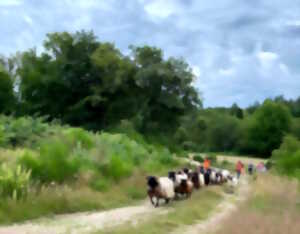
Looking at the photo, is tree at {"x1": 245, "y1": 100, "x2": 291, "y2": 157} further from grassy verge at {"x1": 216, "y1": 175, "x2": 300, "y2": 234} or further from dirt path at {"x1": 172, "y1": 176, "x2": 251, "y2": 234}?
grassy verge at {"x1": 216, "y1": 175, "x2": 300, "y2": 234}

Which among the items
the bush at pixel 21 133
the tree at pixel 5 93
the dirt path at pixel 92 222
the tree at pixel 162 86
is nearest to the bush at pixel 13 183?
the dirt path at pixel 92 222

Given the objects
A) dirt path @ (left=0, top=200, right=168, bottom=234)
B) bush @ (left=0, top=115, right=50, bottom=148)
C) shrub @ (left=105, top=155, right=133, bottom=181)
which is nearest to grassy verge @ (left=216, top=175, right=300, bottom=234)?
dirt path @ (left=0, top=200, right=168, bottom=234)

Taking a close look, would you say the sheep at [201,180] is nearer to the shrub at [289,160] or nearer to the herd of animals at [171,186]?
the herd of animals at [171,186]

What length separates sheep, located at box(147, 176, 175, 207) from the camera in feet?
55.2

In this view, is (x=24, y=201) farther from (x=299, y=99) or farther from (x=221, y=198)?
(x=299, y=99)

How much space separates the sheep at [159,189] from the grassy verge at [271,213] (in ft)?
10.1

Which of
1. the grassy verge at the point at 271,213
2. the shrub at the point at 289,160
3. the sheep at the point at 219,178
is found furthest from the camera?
the sheep at the point at 219,178

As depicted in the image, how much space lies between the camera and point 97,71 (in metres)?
40.8

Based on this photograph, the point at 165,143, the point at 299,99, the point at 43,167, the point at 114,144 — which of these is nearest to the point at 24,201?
the point at 43,167

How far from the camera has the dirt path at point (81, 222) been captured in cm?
1145

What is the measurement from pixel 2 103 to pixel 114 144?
1465 cm

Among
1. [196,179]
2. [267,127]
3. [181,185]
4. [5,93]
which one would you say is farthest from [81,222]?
[267,127]

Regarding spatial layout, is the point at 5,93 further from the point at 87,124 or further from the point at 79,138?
the point at 79,138

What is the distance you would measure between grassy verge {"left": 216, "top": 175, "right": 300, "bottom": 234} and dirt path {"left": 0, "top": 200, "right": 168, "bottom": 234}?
10.7 ft
